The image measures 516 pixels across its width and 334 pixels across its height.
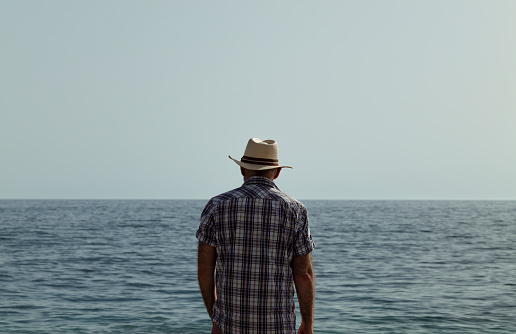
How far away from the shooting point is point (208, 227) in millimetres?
3703

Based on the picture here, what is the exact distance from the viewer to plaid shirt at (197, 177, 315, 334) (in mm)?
3666

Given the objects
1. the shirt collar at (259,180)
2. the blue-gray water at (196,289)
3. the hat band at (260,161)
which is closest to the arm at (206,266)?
the shirt collar at (259,180)

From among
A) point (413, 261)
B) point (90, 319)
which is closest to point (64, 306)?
point (90, 319)

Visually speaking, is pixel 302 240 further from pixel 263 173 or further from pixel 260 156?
pixel 260 156

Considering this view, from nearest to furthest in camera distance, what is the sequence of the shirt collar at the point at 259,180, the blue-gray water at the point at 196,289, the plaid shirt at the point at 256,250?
1. the plaid shirt at the point at 256,250
2. the shirt collar at the point at 259,180
3. the blue-gray water at the point at 196,289

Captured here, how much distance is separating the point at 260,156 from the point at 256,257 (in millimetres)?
651

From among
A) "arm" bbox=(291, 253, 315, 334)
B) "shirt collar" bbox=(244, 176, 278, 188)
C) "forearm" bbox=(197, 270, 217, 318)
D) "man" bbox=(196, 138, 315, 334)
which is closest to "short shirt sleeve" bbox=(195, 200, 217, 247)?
"man" bbox=(196, 138, 315, 334)

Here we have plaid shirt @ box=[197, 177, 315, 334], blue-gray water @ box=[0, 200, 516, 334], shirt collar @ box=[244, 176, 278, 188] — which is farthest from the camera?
blue-gray water @ box=[0, 200, 516, 334]

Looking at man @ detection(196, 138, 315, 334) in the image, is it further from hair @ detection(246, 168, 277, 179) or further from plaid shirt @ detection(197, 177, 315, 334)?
hair @ detection(246, 168, 277, 179)

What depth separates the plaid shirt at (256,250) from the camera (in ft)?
12.0

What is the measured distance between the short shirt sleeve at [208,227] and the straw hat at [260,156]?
15.3 inches

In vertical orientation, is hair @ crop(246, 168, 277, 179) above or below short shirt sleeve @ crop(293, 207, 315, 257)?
above

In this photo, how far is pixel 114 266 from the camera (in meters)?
21.4

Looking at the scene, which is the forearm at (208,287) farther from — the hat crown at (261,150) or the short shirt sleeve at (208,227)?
the hat crown at (261,150)
